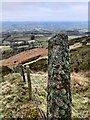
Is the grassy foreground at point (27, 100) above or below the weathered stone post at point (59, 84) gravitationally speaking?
below

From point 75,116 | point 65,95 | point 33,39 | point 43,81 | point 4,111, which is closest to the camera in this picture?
point 65,95

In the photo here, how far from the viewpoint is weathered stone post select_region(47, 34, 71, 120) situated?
5.07 metres

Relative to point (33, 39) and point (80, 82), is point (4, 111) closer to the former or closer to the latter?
point (80, 82)

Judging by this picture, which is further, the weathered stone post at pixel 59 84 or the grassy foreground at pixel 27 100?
the grassy foreground at pixel 27 100

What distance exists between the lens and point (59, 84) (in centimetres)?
508

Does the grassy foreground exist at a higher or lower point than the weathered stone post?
lower

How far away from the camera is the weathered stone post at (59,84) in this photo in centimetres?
507

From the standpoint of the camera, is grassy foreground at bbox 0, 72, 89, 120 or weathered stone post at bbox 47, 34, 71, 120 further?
grassy foreground at bbox 0, 72, 89, 120

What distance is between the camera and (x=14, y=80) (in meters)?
16.0

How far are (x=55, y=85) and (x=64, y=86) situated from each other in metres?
0.15

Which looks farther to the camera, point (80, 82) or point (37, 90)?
point (80, 82)

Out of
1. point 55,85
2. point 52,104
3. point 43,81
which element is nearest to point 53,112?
point 52,104

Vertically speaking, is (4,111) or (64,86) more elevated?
(64,86)

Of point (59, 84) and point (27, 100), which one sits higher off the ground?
point (59, 84)
